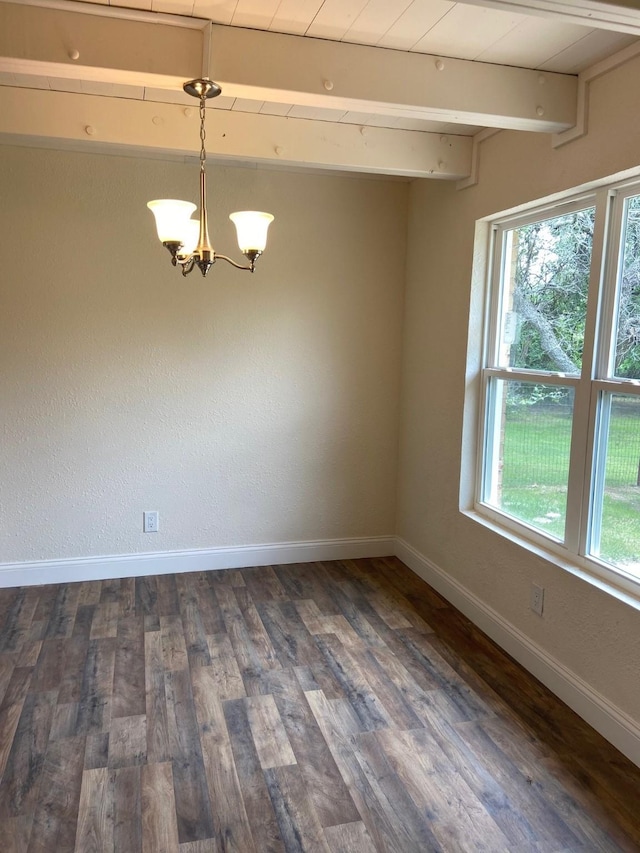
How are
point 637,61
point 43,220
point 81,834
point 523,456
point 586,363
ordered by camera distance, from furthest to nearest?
point 43,220, point 523,456, point 586,363, point 637,61, point 81,834

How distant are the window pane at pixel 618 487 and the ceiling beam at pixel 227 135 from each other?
153 centimetres

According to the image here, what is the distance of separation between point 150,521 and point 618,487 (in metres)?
2.56

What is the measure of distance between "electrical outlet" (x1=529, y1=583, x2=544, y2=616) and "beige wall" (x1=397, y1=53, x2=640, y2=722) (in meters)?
0.03

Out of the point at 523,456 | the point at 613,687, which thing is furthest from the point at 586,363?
the point at 613,687

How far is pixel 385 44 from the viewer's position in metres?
2.19

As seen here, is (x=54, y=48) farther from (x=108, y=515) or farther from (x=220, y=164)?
(x=108, y=515)

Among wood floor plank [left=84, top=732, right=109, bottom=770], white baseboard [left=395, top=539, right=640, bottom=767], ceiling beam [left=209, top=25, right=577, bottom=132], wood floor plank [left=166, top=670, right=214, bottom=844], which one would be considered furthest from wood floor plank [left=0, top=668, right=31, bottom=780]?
ceiling beam [left=209, top=25, right=577, bottom=132]

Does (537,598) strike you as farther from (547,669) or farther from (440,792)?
(440,792)

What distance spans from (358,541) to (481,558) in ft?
3.74

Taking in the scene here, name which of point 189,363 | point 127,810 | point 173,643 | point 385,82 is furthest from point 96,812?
point 385,82

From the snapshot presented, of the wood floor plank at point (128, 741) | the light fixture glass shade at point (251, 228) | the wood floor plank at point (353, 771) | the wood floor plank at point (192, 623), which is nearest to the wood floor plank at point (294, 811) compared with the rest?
the wood floor plank at point (353, 771)

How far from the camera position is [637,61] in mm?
2137

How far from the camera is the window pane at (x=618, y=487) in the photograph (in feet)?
7.54

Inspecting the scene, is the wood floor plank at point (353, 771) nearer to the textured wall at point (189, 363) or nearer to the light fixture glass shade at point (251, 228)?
the textured wall at point (189, 363)
